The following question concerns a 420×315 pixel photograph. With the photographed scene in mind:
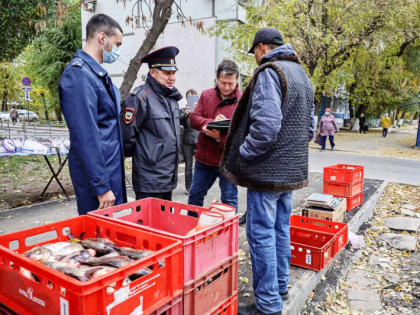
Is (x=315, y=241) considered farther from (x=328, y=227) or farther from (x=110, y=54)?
(x=110, y=54)

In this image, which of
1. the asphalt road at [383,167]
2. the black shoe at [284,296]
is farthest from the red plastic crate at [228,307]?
the asphalt road at [383,167]

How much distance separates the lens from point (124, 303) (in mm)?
1434

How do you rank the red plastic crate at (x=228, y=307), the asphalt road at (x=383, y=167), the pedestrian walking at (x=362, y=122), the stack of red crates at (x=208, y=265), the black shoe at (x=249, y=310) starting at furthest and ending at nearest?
the pedestrian walking at (x=362, y=122) < the asphalt road at (x=383, y=167) < the black shoe at (x=249, y=310) < the red plastic crate at (x=228, y=307) < the stack of red crates at (x=208, y=265)

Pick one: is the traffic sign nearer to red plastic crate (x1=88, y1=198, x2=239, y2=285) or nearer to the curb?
red plastic crate (x1=88, y1=198, x2=239, y2=285)

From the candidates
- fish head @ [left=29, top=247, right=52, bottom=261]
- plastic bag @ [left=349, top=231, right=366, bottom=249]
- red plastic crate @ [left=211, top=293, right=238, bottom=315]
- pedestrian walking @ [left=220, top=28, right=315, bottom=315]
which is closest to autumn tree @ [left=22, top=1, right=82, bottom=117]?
plastic bag @ [left=349, top=231, right=366, bottom=249]

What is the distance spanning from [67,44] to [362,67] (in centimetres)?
2369

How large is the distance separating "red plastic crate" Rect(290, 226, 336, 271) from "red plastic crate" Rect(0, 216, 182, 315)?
2251 mm

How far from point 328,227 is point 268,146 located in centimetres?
230

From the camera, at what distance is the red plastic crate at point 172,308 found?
1.64 m

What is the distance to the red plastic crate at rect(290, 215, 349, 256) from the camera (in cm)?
402

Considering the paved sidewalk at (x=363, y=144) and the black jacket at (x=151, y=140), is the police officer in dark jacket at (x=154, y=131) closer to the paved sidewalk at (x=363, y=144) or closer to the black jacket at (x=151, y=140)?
the black jacket at (x=151, y=140)

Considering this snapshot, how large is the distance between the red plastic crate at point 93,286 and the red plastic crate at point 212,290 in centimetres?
12

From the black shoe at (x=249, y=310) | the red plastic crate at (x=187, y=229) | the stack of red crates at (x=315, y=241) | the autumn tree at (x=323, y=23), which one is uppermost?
the autumn tree at (x=323, y=23)

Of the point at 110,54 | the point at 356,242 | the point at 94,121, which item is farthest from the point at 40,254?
the point at 356,242
